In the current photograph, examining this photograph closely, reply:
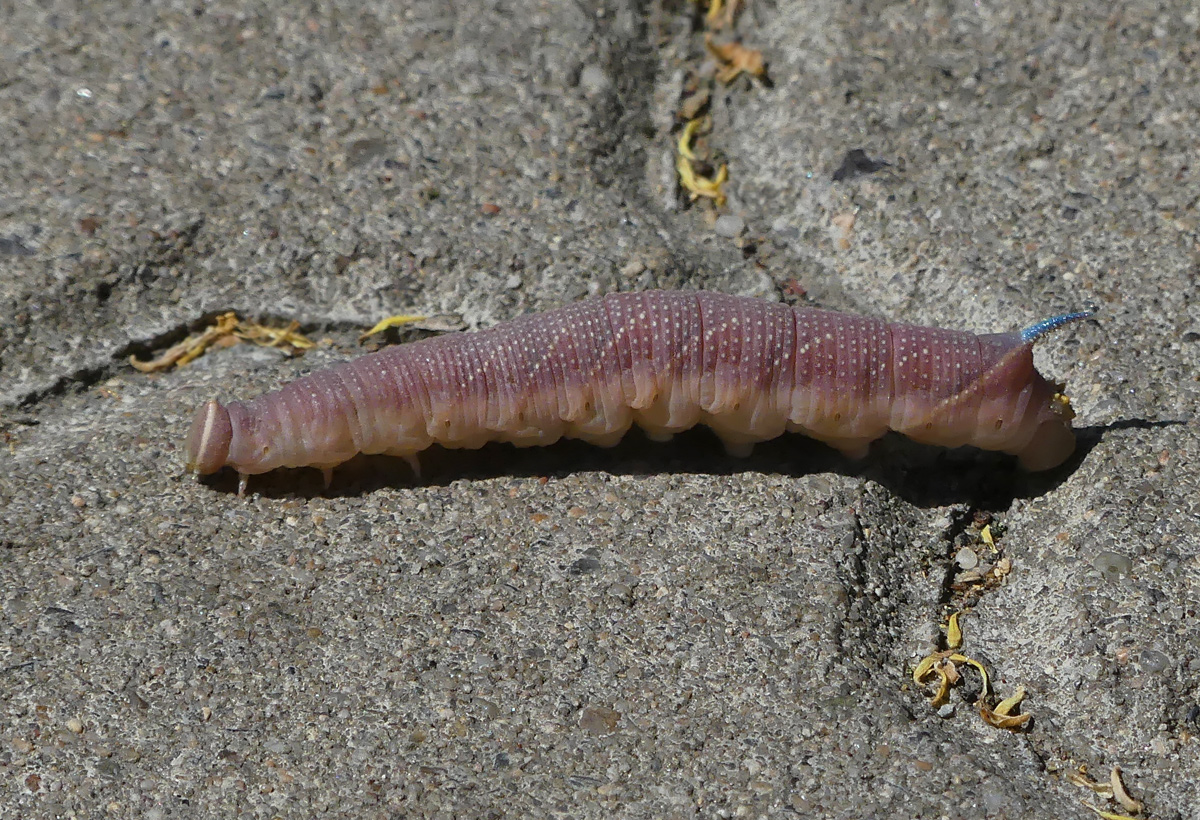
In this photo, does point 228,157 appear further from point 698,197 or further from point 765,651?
point 765,651

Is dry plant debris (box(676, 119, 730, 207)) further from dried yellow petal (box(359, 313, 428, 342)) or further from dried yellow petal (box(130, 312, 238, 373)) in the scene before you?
dried yellow petal (box(130, 312, 238, 373))

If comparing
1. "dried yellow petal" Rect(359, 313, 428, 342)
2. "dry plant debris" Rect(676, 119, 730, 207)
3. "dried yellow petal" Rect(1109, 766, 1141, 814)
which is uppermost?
"dry plant debris" Rect(676, 119, 730, 207)

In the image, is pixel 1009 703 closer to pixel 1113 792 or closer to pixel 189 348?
pixel 1113 792

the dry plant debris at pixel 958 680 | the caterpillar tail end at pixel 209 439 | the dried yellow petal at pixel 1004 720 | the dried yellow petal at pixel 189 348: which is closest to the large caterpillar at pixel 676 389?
the caterpillar tail end at pixel 209 439

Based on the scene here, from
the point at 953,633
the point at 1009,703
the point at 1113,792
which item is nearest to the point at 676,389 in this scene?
the point at 953,633

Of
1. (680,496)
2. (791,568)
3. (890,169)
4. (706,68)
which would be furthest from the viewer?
(706,68)

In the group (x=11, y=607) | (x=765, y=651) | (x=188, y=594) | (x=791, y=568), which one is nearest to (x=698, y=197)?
(x=791, y=568)

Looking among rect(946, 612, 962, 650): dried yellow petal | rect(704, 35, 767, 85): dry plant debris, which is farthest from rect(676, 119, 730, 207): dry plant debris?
rect(946, 612, 962, 650): dried yellow petal

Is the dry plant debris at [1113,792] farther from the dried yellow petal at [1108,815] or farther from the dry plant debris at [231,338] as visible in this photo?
the dry plant debris at [231,338]
